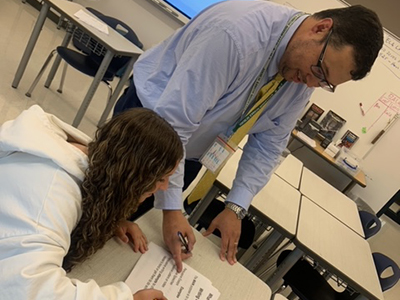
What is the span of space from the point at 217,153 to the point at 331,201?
1.60 m

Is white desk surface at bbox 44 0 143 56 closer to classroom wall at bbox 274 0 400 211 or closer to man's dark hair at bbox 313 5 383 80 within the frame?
man's dark hair at bbox 313 5 383 80

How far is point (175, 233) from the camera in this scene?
1.05 m

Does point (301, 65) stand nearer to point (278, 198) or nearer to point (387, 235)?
point (278, 198)

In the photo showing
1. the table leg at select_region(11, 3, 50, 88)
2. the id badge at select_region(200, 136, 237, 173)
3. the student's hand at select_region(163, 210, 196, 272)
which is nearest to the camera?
the student's hand at select_region(163, 210, 196, 272)

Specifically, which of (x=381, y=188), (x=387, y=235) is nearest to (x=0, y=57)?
(x=381, y=188)

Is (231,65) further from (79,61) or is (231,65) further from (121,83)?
(79,61)

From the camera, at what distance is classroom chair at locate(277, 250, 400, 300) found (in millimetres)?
2020

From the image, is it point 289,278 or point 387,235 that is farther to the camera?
point 387,235

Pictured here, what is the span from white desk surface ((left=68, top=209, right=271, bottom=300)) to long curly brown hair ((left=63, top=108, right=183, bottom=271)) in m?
0.07

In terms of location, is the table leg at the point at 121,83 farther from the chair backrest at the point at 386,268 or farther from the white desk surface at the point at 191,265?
the chair backrest at the point at 386,268

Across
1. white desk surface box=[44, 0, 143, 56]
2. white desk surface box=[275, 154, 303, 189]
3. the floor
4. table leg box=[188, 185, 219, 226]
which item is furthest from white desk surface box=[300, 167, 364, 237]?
white desk surface box=[44, 0, 143, 56]

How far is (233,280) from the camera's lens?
113 cm

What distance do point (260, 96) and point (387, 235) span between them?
4.18 metres

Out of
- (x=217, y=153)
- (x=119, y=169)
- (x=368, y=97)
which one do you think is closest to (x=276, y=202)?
(x=217, y=153)
